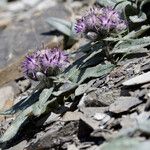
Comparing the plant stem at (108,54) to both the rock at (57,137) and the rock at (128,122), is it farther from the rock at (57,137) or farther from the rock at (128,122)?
the rock at (128,122)

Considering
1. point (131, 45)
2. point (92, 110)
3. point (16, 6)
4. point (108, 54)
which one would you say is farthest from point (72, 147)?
point (16, 6)

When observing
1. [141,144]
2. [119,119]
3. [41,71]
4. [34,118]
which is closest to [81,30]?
[41,71]

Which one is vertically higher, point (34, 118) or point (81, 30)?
point (81, 30)

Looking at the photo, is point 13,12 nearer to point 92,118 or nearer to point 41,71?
point 41,71

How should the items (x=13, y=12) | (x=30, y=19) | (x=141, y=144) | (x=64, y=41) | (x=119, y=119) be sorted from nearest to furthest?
(x=141, y=144) → (x=119, y=119) → (x=64, y=41) → (x=30, y=19) → (x=13, y=12)

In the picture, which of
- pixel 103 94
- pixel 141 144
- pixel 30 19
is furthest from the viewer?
pixel 30 19

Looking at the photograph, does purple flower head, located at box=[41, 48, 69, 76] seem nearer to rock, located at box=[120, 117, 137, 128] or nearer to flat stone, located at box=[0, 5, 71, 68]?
rock, located at box=[120, 117, 137, 128]

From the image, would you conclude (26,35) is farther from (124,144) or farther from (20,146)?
(124,144)

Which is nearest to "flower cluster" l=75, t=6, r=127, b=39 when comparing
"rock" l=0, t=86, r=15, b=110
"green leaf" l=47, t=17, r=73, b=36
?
"rock" l=0, t=86, r=15, b=110
